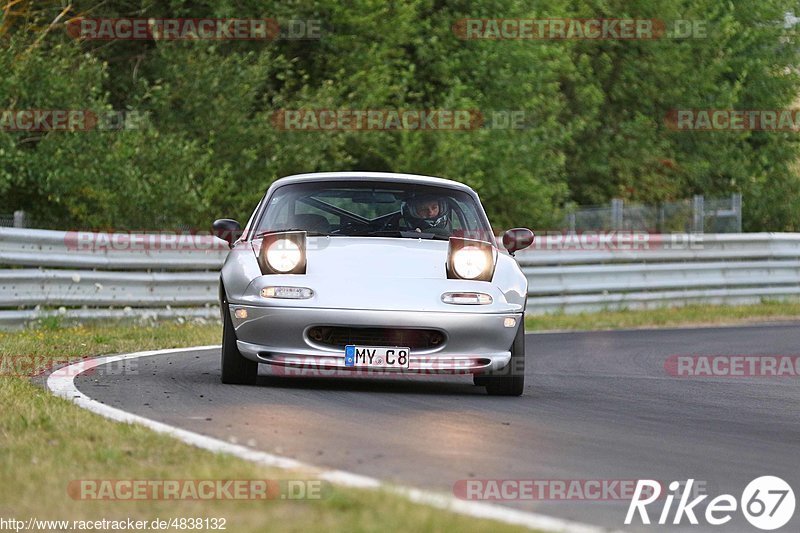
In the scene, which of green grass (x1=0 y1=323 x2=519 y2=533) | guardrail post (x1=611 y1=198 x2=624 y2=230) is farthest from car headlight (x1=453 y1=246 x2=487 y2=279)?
guardrail post (x1=611 y1=198 x2=624 y2=230)

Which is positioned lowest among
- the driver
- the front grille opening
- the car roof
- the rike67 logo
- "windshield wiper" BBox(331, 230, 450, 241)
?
the rike67 logo

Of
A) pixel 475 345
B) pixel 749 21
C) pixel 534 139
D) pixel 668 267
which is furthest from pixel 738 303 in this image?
pixel 749 21

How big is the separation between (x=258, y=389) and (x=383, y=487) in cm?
382

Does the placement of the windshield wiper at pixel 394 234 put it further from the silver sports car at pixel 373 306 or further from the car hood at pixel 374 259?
the car hood at pixel 374 259

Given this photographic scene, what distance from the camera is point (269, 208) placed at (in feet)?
32.6

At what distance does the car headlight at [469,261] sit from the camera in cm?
896

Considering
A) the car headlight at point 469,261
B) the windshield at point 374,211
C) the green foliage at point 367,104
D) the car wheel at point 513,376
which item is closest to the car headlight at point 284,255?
the windshield at point 374,211

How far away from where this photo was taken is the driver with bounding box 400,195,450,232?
9.80m

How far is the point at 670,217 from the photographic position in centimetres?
2966

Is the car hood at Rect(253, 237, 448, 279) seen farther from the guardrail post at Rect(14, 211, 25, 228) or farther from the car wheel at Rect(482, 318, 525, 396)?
the guardrail post at Rect(14, 211, 25, 228)

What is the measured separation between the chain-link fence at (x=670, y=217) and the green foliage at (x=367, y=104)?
85 centimetres

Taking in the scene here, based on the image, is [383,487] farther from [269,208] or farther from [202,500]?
[269,208]

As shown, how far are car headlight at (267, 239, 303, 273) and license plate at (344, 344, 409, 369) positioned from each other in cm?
64

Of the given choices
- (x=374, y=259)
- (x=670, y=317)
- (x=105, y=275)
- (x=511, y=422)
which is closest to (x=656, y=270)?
(x=670, y=317)
